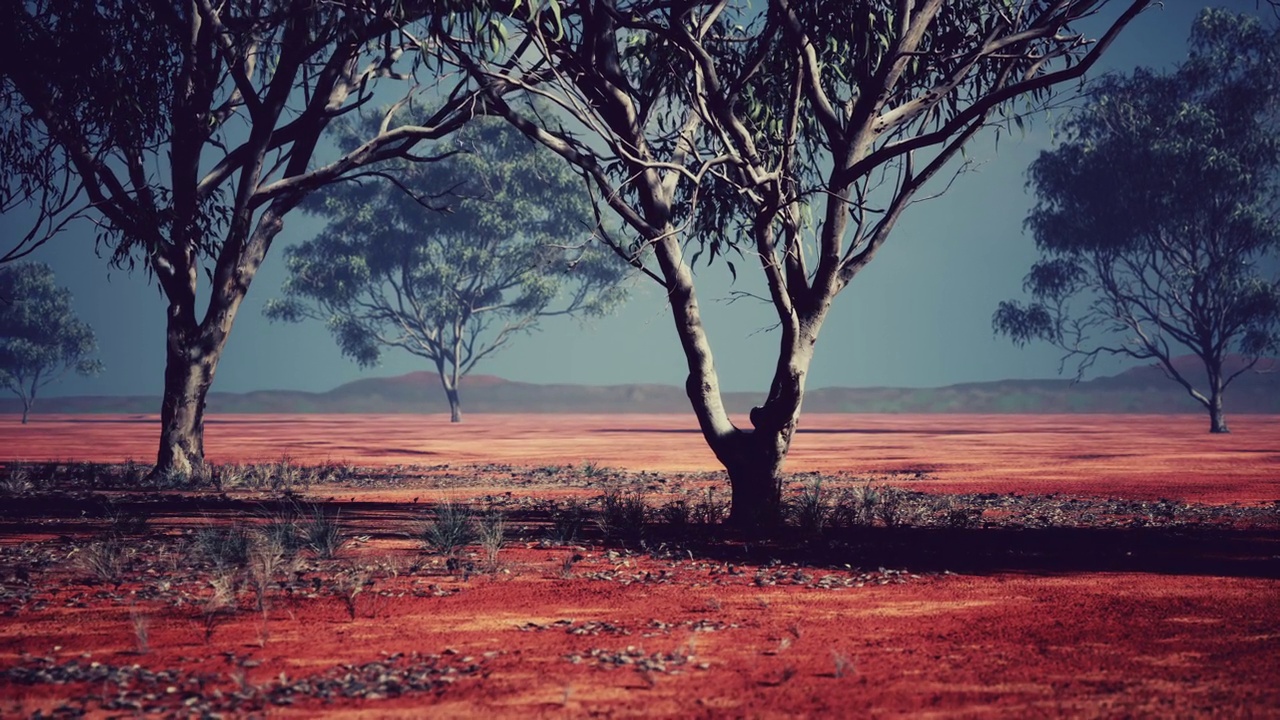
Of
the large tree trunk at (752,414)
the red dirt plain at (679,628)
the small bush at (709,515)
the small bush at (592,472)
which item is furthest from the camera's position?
the small bush at (592,472)

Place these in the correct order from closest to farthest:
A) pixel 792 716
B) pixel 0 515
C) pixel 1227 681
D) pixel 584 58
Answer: pixel 792 716 → pixel 1227 681 → pixel 584 58 → pixel 0 515

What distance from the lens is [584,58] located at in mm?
10719

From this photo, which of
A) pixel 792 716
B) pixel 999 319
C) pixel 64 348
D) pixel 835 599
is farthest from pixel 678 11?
pixel 64 348

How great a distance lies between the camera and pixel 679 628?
5.88 m

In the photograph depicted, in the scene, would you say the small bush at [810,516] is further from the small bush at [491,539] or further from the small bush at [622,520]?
the small bush at [491,539]

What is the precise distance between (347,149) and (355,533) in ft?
139

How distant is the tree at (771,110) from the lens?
1000 cm

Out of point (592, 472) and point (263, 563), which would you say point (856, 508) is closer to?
point (263, 563)

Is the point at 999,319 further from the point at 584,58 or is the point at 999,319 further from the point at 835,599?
the point at 835,599

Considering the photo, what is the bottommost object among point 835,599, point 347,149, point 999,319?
point 835,599

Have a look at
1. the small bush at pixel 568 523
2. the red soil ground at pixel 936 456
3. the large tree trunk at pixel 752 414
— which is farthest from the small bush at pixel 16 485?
the large tree trunk at pixel 752 414

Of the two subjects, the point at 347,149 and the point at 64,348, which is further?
the point at 64,348

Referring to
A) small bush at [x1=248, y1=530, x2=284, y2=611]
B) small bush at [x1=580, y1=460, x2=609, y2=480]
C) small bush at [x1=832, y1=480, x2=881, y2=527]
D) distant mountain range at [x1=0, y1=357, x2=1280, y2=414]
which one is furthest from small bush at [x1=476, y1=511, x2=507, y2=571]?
distant mountain range at [x1=0, y1=357, x2=1280, y2=414]

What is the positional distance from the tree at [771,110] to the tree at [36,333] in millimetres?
55758
